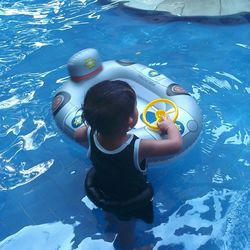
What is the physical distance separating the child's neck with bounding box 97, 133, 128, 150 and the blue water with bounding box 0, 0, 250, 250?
0.73 metres

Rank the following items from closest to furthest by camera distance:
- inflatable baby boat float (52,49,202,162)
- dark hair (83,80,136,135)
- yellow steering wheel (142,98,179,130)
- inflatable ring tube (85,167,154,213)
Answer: dark hair (83,80,136,135), inflatable ring tube (85,167,154,213), yellow steering wheel (142,98,179,130), inflatable baby boat float (52,49,202,162)

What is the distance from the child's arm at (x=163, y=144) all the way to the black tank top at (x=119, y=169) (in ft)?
0.15


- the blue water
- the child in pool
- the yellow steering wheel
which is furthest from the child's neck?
the blue water

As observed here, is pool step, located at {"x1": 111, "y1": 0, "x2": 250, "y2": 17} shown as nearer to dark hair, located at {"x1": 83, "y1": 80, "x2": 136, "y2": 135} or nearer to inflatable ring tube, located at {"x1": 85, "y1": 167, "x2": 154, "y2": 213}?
inflatable ring tube, located at {"x1": 85, "y1": 167, "x2": 154, "y2": 213}

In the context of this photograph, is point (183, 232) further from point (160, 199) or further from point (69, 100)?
point (69, 100)

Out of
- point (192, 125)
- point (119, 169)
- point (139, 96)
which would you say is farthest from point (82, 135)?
point (139, 96)

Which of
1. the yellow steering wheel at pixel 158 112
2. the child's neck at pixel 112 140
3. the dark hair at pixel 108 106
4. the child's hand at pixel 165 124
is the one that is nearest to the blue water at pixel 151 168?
the yellow steering wheel at pixel 158 112

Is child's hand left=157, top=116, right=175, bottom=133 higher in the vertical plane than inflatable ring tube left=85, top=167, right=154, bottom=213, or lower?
higher

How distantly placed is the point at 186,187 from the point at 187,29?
2298 millimetres

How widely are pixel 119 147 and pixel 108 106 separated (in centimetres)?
25

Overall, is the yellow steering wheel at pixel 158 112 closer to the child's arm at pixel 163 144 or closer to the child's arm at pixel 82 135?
the child's arm at pixel 163 144

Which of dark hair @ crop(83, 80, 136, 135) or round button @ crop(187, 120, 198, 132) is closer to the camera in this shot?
dark hair @ crop(83, 80, 136, 135)

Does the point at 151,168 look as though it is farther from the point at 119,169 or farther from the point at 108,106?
the point at 108,106

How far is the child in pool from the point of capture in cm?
177
